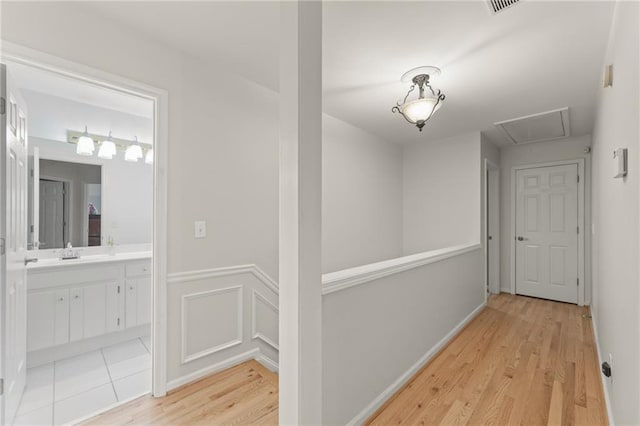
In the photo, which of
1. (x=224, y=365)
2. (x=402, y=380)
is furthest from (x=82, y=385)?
(x=402, y=380)

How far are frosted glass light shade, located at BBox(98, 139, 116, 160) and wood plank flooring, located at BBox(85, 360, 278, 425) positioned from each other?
2.51 meters

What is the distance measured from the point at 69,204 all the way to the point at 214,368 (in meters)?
2.32

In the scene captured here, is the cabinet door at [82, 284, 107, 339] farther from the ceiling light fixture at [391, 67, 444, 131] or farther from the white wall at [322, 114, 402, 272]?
the ceiling light fixture at [391, 67, 444, 131]

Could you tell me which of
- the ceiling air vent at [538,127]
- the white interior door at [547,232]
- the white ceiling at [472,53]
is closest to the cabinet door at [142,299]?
the white ceiling at [472,53]

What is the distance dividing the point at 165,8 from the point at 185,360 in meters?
2.24

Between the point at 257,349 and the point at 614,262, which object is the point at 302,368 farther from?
the point at 614,262

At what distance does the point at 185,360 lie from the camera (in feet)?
6.73

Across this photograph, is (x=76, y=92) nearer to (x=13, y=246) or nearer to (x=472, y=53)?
(x=13, y=246)

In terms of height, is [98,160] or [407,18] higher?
[407,18]

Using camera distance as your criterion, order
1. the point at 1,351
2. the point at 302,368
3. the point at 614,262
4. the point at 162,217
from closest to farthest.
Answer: the point at 302,368 < the point at 1,351 < the point at 614,262 < the point at 162,217

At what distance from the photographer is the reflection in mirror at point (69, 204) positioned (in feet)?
9.27

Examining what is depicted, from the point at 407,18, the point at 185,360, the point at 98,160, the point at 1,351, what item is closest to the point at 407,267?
the point at 407,18

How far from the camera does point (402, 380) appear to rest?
2096mm

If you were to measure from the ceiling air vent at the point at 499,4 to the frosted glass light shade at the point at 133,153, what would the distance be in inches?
137
